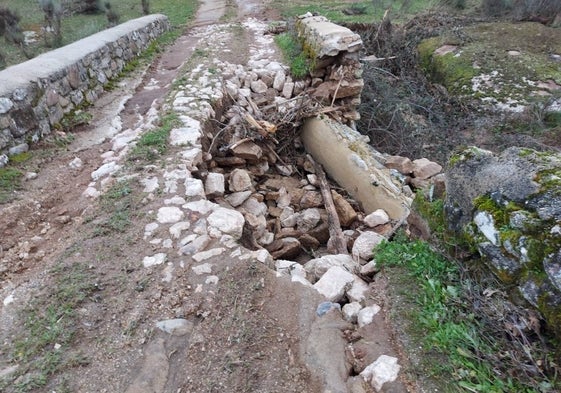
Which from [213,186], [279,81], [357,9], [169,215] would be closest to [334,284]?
[169,215]

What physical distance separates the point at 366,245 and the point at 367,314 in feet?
2.94

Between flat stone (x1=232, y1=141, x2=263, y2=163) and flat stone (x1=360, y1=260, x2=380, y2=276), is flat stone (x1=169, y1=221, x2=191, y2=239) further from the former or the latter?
flat stone (x1=232, y1=141, x2=263, y2=163)

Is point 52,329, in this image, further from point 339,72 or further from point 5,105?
point 339,72

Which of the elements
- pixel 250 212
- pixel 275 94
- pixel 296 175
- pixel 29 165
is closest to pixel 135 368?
pixel 250 212

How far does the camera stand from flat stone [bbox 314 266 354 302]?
2594mm

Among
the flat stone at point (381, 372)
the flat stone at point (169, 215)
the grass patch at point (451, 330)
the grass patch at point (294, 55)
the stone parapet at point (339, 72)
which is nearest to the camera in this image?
the grass patch at point (451, 330)

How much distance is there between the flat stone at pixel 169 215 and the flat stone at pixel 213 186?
0.54 m

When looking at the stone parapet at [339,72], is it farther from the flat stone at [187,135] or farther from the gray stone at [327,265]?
the gray stone at [327,265]

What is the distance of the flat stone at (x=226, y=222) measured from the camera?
3.14 m

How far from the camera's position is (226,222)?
3201 millimetres

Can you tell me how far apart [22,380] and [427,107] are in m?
7.65

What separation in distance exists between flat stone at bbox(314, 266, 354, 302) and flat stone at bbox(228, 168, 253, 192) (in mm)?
1889

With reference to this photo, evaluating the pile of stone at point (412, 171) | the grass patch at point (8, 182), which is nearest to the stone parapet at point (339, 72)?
the pile of stone at point (412, 171)

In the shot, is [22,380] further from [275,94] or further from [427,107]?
[427,107]
